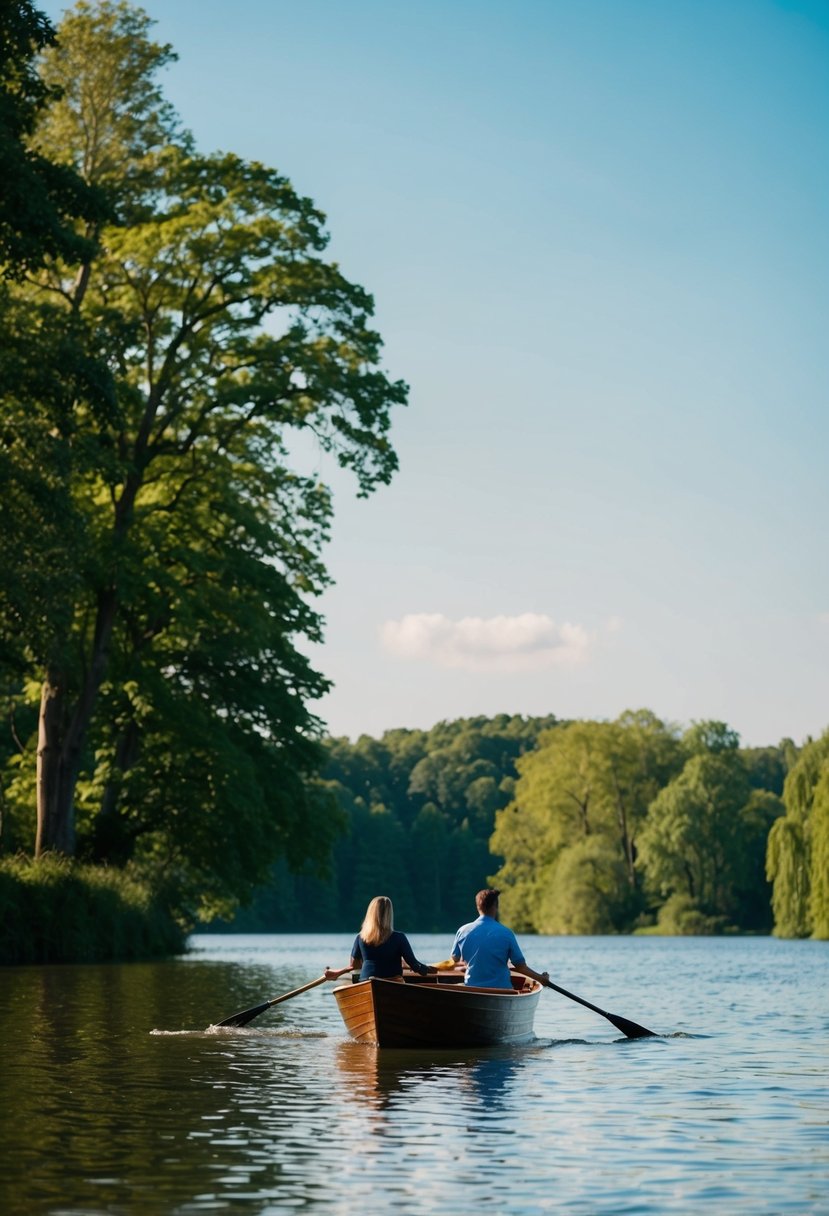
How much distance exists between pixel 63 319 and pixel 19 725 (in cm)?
2472

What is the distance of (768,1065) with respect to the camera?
635 inches

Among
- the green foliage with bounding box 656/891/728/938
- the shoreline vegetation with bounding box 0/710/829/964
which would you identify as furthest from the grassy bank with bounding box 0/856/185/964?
the green foliage with bounding box 656/891/728/938

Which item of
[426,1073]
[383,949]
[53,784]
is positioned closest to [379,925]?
[383,949]

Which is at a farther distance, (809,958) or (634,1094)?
(809,958)

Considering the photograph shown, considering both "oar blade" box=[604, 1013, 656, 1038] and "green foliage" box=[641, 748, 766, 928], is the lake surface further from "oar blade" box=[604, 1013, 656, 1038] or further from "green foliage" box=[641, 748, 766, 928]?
"green foliage" box=[641, 748, 766, 928]

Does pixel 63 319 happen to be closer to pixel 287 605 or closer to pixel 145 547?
pixel 145 547

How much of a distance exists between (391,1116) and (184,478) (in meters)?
27.3

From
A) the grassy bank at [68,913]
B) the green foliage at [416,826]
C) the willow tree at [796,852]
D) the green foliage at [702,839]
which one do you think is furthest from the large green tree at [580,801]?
the grassy bank at [68,913]

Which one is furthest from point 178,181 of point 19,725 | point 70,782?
point 19,725

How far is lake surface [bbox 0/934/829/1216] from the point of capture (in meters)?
8.73

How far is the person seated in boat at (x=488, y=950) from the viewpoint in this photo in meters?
17.7

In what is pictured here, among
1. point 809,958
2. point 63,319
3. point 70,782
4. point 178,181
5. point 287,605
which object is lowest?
point 809,958

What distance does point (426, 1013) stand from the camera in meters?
16.5

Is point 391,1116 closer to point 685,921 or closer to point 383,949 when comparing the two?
→ point 383,949
